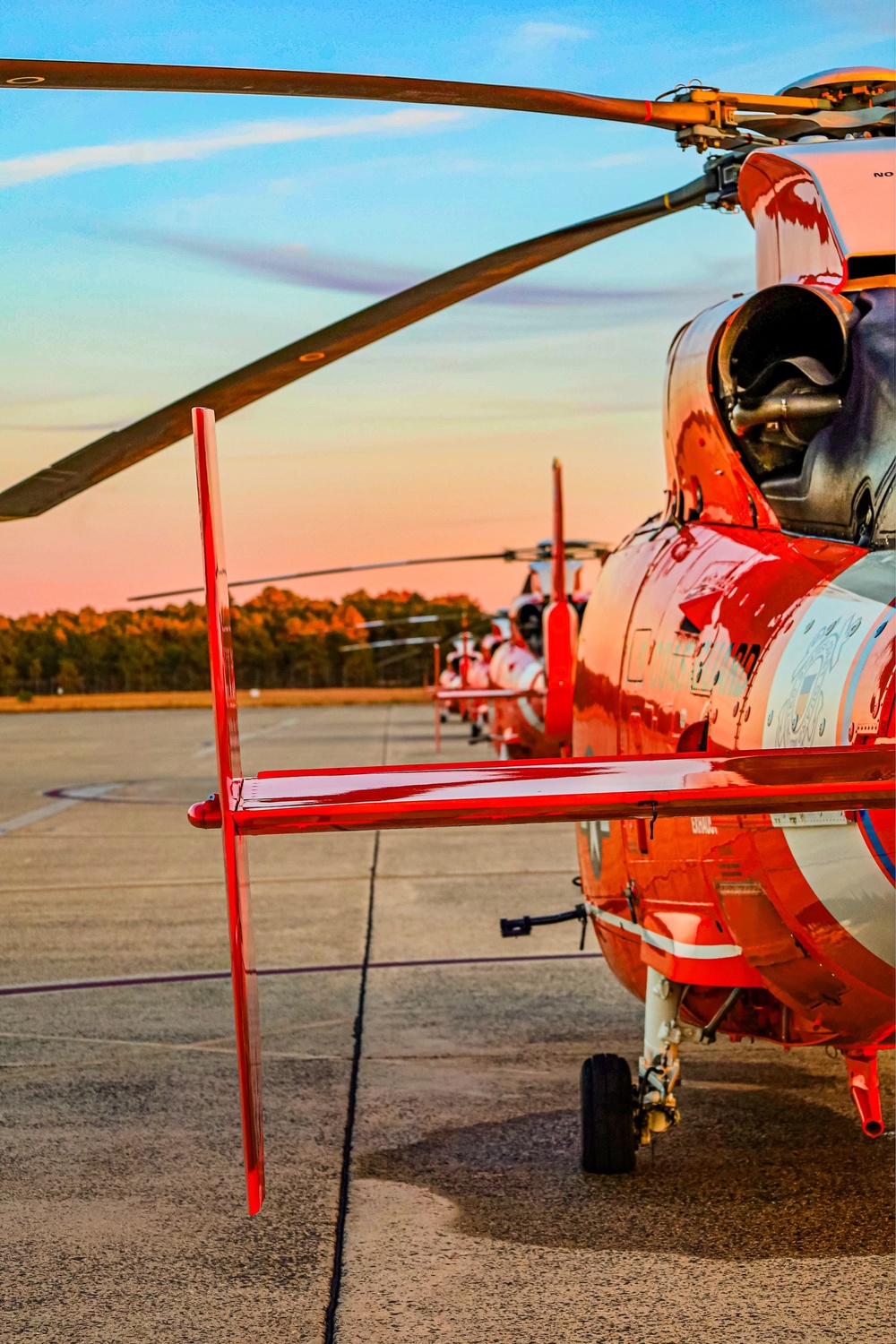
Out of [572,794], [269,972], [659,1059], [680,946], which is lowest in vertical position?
[269,972]

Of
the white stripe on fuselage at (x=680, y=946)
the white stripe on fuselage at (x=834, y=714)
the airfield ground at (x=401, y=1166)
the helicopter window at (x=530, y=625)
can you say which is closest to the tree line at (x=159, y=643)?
the airfield ground at (x=401, y=1166)

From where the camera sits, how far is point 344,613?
7668 millimetres

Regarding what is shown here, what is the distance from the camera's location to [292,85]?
9.41 feet

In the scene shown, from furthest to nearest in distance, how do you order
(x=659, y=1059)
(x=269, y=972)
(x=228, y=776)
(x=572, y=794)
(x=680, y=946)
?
(x=269, y=972) → (x=659, y=1059) → (x=680, y=946) → (x=572, y=794) → (x=228, y=776)

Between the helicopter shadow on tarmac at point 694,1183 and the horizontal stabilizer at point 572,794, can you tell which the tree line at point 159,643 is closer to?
the helicopter shadow on tarmac at point 694,1183

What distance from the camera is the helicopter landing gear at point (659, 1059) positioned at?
4211 mm

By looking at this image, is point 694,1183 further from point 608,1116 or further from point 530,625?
point 530,625

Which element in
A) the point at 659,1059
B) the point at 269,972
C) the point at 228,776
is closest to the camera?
the point at 228,776

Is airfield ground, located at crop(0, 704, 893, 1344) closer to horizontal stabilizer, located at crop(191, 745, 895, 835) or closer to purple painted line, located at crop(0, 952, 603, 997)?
purple painted line, located at crop(0, 952, 603, 997)

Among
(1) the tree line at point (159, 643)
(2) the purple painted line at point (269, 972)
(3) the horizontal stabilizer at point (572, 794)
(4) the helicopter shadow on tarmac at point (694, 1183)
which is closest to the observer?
(3) the horizontal stabilizer at point (572, 794)

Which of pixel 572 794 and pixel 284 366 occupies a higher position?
pixel 284 366

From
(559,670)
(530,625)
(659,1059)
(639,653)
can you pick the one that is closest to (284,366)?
(639,653)

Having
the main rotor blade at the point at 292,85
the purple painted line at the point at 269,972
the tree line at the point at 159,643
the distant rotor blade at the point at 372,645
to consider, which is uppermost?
the main rotor blade at the point at 292,85

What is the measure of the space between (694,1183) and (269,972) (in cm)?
353
